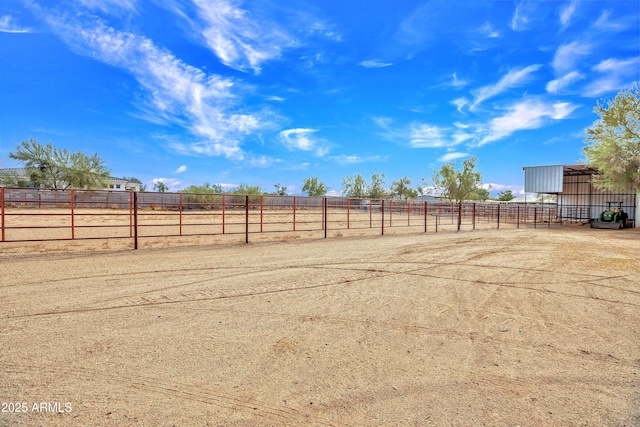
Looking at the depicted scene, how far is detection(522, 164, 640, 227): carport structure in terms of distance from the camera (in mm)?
28547

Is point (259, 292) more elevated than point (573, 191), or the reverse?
point (573, 191)

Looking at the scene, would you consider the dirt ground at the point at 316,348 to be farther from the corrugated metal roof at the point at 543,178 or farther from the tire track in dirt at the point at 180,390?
the corrugated metal roof at the point at 543,178

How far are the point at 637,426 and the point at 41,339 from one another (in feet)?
17.9

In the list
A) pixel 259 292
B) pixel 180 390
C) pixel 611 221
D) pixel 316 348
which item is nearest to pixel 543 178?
pixel 611 221

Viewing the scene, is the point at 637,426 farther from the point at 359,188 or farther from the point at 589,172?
the point at 359,188

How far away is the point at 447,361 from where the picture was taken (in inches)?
130

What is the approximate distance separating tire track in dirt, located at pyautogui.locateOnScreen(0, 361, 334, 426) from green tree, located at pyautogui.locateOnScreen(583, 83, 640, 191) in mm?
27921

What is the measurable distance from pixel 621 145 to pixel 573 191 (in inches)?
368

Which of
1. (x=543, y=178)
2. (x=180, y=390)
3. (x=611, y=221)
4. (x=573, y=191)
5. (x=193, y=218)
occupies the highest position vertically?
(x=543, y=178)

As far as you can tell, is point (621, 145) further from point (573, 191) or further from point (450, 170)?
point (450, 170)

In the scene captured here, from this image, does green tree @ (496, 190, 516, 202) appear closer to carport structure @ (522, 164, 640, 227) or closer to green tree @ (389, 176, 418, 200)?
green tree @ (389, 176, 418, 200)

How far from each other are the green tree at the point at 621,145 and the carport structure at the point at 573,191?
447 cm

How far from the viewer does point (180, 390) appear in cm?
273

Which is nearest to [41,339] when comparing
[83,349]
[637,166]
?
[83,349]
